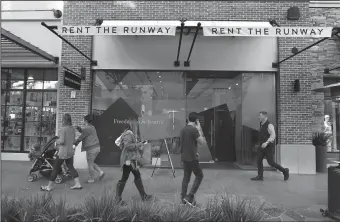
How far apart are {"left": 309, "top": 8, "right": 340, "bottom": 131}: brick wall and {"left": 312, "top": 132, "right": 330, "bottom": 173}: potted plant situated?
0.55m

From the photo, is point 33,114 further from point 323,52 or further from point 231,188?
point 323,52

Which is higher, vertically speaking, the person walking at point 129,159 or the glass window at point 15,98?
the glass window at point 15,98

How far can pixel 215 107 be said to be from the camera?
35.2 ft

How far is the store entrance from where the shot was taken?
10617 millimetres

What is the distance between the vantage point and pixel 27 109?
11312mm

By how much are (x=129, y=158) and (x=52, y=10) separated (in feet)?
25.4

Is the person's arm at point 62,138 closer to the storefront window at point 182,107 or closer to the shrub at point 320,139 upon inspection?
the storefront window at point 182,107

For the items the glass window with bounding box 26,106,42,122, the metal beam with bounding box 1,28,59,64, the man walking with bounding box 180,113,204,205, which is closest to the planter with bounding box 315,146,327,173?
the man walking with bounding box 180,113,204,205

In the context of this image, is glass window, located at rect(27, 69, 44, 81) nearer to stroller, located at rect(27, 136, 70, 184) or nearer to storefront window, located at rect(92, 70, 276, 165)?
storefront window, located at rect(92, 70, 276, 165)

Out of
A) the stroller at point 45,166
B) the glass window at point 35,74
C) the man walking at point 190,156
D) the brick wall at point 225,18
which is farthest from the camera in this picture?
the glass window at point 35,74

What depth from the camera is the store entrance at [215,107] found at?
10617mm

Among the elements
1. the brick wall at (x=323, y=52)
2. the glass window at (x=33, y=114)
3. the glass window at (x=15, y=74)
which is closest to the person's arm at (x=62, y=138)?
the glass window at (x=33, y=114)

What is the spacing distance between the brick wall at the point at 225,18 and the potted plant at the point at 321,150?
0.67 m

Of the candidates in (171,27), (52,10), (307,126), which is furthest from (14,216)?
(307,126)
